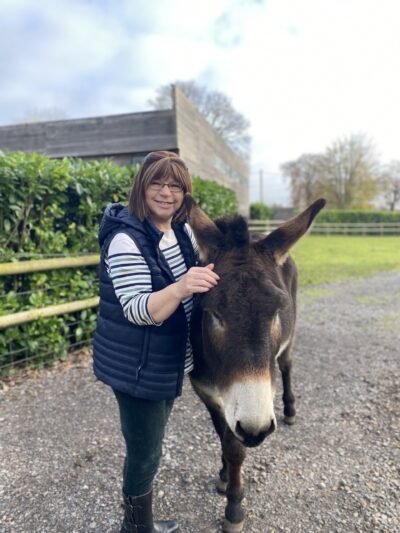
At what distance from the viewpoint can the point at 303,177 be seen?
51.5 metres

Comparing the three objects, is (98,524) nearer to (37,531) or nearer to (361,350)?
(37,531)

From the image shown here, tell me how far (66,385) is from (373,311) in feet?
21.9

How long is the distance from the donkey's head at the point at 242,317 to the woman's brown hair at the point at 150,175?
179 millimetres

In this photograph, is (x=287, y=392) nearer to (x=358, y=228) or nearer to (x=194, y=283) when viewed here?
(x=194, y=283)

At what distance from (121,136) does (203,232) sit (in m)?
9.84

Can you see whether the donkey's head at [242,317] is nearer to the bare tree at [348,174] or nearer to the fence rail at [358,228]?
the fence rail at [358,228]

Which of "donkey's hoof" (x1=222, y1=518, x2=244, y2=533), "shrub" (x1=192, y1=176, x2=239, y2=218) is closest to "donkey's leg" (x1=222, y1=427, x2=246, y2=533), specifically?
"donkey's hoof" (x1=222, y1=518, x2=244, y2=533)

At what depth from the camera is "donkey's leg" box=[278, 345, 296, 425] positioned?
380cm

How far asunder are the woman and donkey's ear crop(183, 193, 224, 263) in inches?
3.0

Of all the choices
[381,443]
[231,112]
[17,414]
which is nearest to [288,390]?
[381,443]

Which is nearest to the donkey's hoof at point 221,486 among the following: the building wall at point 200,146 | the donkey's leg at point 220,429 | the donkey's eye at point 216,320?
the donkey's leg at point 220,429

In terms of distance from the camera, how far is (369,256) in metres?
18.2

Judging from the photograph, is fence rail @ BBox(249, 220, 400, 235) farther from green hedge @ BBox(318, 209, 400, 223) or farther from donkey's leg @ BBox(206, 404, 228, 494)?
donkey's leg @ BBox(206, 404, 228, 494)

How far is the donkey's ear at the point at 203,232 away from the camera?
87.6 inches
